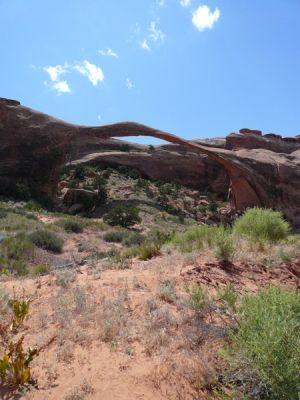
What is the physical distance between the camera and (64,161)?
81.1ft

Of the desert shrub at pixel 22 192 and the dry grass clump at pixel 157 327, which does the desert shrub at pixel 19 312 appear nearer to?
the dry grass clump at pixel 157 327

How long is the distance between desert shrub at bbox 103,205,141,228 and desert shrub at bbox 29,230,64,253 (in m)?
7.09

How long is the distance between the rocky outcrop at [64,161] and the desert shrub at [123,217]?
5.02 meters

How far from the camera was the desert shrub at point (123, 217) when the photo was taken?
853 inches

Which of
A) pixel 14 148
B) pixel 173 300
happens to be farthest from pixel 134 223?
pixel 173 300

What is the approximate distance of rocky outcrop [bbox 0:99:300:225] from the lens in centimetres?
2417

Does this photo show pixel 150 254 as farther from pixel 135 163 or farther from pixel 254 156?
pixel 135 163

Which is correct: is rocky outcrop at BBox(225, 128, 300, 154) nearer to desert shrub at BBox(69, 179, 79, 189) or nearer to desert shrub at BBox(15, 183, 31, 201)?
desert shrub at BBox(69, 179, 79, 189)

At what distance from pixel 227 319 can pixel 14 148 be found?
2198 cm

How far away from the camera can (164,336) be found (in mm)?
3982

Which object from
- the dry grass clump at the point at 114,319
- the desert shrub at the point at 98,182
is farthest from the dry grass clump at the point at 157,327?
the desert shrub at the point at 98,182

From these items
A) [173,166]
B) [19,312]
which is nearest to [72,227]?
[19,312]

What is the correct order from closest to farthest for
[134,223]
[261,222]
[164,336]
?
[164,336] < [261,222] < [134,223]

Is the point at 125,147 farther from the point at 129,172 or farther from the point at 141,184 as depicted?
the point at 141,184
